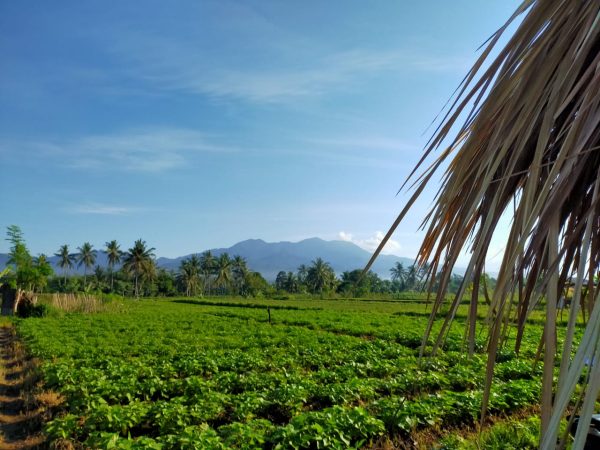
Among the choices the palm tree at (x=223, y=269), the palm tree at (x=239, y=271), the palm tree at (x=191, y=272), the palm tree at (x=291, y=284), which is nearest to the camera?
the palm tree at (x=191, y=272)

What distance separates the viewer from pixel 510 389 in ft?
26.5

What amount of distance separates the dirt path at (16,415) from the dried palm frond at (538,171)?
722 centimetres

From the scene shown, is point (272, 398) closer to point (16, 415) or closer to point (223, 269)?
point (16, 415)

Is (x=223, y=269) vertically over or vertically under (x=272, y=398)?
over

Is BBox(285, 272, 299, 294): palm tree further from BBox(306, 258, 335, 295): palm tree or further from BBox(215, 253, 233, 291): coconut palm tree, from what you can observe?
BBox(215, 253, 233, 291): coconut palm tree

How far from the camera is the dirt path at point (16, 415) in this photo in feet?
21.6

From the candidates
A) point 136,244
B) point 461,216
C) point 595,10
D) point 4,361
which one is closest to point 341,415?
point 461,216

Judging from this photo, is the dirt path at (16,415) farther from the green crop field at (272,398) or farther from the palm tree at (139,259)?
A: the palm tree at (139,259)

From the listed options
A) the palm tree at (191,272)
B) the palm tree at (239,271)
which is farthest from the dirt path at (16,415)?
the palm tree at (239,271)

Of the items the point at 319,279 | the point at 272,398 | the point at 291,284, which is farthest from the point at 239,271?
the point at 272,398

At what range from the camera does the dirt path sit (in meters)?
6.58

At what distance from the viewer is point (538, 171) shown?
119cm

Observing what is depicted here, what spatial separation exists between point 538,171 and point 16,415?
10034 millimetres

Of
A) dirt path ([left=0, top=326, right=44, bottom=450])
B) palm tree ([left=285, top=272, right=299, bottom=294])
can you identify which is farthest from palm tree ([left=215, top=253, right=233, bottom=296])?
dirt path ([left=0, top=326, right=44, bottom=450])
